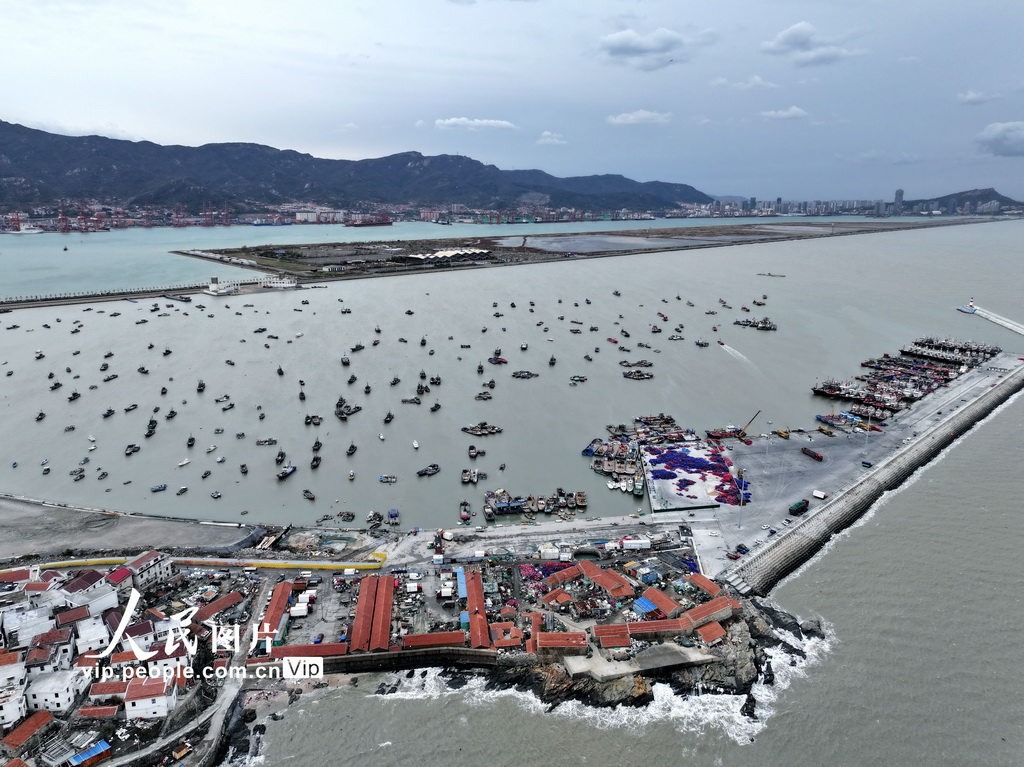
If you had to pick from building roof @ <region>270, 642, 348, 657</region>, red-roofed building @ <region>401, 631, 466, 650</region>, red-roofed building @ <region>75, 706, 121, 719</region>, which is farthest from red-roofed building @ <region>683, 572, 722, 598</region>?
red-roofed building @ <region>75, 706, 121, 719</region>

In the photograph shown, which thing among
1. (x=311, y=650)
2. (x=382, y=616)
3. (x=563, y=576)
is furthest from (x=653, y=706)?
(x=311, y=650)

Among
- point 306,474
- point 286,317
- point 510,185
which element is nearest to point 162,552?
point 306,474

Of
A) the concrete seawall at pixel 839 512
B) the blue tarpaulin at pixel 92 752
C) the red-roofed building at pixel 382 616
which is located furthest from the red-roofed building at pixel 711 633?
the blue tarpaulin at pixel 92 752

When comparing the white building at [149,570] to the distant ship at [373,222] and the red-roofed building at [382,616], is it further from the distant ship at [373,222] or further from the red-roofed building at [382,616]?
the distant ship at [373,222]

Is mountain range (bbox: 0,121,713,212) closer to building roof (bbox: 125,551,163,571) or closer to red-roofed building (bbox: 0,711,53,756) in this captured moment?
building roof (bbox: 125,551,163,571)

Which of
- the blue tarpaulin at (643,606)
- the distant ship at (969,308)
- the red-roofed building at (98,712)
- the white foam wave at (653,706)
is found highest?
the distant ship at (969,308)

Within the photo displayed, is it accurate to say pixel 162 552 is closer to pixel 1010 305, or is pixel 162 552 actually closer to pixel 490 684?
pixel 490 684
